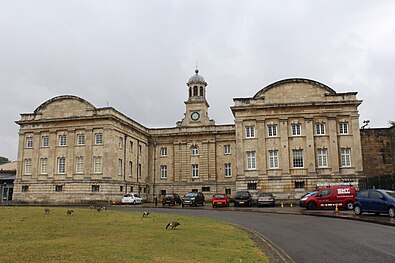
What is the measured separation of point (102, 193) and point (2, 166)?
36219 millimetres

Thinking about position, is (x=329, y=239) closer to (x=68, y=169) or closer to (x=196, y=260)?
(x=196, y=260)

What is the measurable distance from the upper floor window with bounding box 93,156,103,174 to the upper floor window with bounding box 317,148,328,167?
2513 cm

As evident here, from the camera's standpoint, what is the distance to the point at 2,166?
2665 inches

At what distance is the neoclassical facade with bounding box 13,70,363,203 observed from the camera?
129 ft

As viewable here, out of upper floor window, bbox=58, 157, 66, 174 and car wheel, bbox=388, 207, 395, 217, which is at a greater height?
upper floor window, bbox=58, 157, 66, 174

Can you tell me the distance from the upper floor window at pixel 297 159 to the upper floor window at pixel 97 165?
73.8ft

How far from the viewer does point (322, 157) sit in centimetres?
3934

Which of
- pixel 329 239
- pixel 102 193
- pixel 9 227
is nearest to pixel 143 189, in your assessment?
pixel 102 193

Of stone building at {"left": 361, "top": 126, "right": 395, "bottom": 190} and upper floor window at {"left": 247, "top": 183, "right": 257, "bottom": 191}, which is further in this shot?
stone building at {"left": 361, "top": 126, "right": 395, "bottom": 190}

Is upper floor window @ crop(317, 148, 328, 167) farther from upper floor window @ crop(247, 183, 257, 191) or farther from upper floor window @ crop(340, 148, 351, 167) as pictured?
upper floor window @ crop(247, 183, 257, 191)

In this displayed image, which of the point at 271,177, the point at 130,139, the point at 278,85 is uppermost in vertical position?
the point at 278,85

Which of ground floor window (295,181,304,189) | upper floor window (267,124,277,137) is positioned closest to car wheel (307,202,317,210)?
ground floor window (295,181,304,189)

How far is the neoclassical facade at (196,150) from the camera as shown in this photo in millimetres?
39188

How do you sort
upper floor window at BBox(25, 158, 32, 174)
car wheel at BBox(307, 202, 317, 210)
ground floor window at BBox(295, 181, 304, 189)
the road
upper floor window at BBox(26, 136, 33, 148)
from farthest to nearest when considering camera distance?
upper floor window at BBox(26, 136, 33, 148)
upper floor window at BBox(25, 158, 32, 174)
ground floor window at BBox(295, 181, 304, 189)
car wheel at BBox(307, 202, 317, 210)
the road
